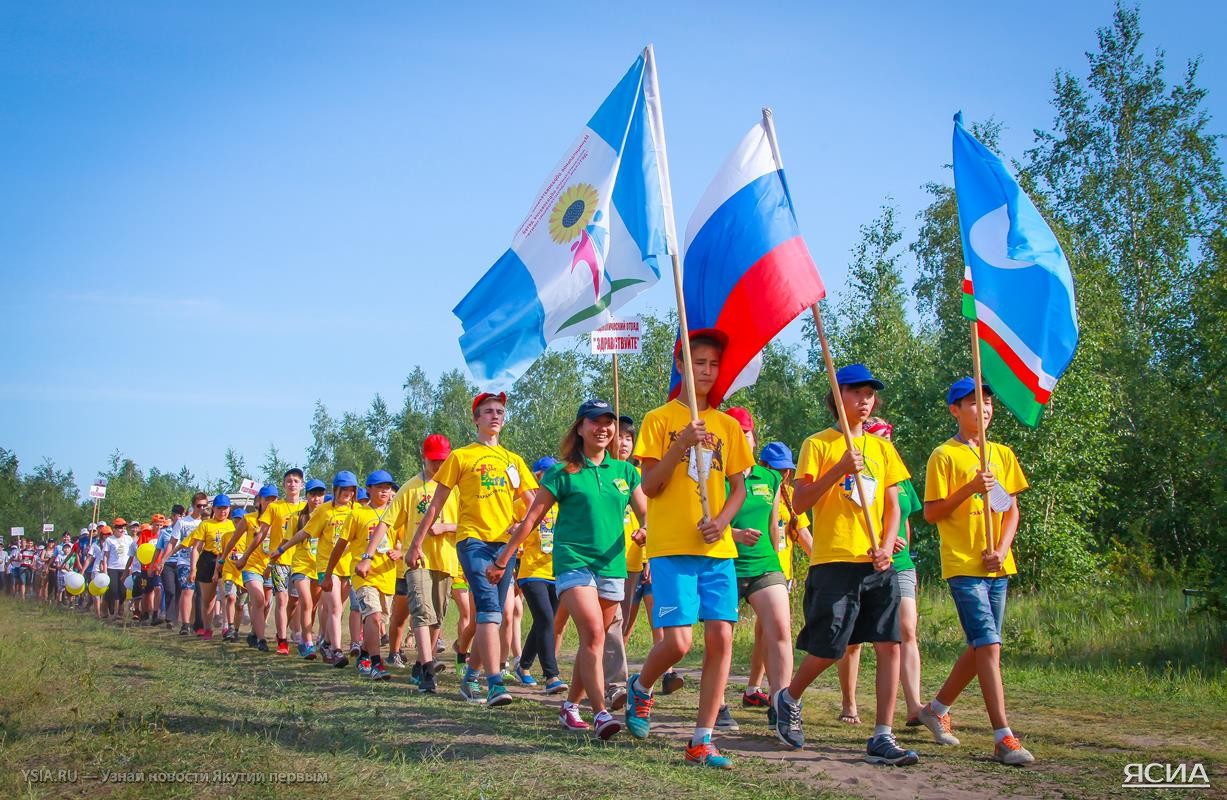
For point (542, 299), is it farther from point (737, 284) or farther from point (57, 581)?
point (57, 581)

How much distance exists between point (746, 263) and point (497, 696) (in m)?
3.76

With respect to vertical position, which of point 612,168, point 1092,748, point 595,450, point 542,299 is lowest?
point 1092,748

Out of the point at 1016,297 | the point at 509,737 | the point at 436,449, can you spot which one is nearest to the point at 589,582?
the point at 509,737

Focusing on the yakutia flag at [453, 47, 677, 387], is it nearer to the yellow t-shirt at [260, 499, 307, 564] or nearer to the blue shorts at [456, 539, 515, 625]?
the blue shorts at [456, 539, 515, 625]

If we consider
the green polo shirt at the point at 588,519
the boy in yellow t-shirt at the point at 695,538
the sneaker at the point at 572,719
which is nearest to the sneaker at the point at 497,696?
the sneaker at the point at 572,719

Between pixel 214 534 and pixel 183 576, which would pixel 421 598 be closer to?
pixel 214 534

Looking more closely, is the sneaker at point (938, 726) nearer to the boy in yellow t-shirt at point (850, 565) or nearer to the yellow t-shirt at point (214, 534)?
the boy in yellow t-shirt at point (850, 565)

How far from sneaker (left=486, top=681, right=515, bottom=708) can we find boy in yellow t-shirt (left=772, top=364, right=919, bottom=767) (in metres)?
2.26

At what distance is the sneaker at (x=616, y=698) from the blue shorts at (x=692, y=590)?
7.39 feet

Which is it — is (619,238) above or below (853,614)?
above

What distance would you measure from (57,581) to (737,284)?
3192 cm

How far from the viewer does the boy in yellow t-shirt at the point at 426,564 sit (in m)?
9.53

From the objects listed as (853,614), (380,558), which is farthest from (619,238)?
(380,558)

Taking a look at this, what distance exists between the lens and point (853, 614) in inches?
256
